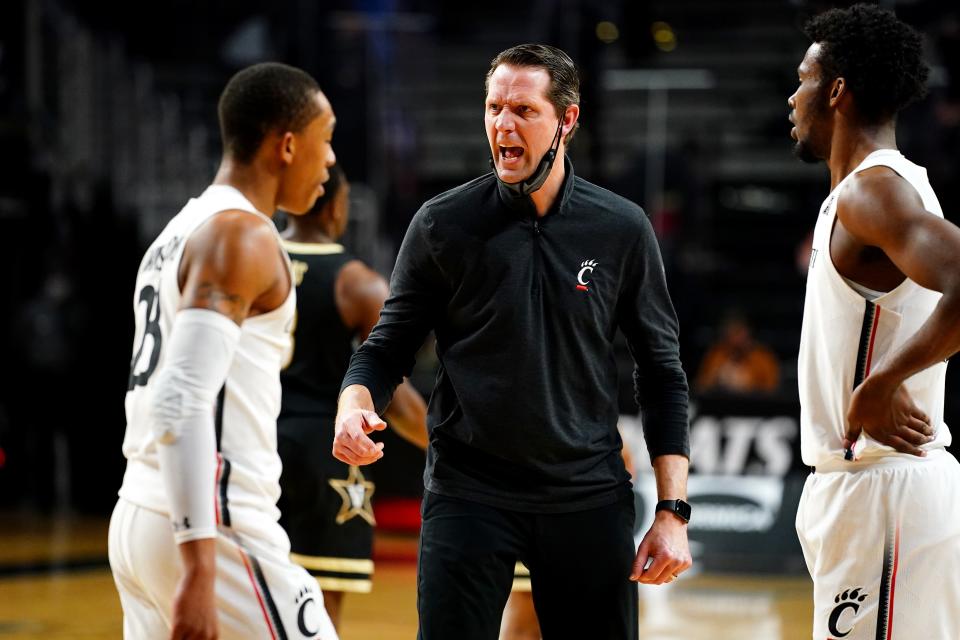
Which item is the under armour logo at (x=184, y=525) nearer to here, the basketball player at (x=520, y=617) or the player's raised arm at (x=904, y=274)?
the player's raised arm at (x=904, y=274)

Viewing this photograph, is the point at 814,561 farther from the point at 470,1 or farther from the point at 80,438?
the point at 470,1

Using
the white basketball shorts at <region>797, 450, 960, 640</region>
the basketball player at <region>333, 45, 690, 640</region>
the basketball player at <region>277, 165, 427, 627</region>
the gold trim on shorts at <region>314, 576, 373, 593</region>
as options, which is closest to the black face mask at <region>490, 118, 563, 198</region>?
the basketball player at <region>333, 45, 690, 640</region>

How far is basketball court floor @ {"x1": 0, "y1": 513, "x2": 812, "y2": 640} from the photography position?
7195 mm

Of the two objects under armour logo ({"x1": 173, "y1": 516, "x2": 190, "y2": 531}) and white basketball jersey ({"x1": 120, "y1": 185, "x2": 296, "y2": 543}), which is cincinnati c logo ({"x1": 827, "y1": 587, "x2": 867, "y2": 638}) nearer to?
white basketball jersey ({"x1": 120, "y1": 185, "x2": 296, "y2": 543})

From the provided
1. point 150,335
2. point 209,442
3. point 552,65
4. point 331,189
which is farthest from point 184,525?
point 331,189

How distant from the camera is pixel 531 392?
3.23 metres

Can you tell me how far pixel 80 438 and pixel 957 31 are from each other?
27.8 feet

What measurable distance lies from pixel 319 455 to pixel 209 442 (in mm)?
1888

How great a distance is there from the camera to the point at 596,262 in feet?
10.8

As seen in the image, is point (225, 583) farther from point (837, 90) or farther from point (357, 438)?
point (837, 90)

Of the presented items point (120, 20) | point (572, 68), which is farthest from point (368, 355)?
point (120, 20)

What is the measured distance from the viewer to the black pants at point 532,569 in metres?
3.19

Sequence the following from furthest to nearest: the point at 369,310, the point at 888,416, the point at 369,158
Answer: the point at 369,158
the point at 369,310
the point at 888,416

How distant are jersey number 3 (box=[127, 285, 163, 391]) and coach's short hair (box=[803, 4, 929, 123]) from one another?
5.85 ft
